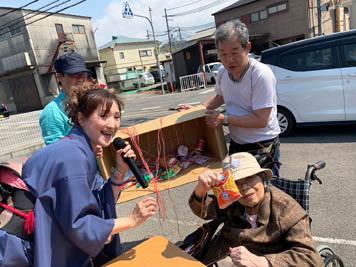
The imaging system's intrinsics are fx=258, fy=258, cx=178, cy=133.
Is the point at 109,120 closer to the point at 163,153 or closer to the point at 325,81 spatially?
the point at 163,153

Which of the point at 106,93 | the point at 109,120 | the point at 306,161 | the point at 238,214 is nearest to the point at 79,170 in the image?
the point at 109,120

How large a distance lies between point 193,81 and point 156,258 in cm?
1960

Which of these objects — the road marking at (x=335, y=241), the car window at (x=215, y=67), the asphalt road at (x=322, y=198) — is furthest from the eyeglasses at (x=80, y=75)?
the car window at (x=215, y=67)

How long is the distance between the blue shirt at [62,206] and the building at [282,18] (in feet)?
79.7

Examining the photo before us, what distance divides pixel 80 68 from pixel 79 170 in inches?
57.5

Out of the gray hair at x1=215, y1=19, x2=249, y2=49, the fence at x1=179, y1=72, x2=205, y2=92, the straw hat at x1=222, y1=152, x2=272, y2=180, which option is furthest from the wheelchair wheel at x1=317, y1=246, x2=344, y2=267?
the fence at x1=179, y1=72, x2=205, y2=92

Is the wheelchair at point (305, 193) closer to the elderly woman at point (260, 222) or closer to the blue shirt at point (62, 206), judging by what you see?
the elderly woman at point (260, 222)

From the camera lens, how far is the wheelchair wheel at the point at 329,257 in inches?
64.5

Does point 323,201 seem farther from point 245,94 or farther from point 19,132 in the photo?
point 19,132

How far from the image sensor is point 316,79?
4.96 meters

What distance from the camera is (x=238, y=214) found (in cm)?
175

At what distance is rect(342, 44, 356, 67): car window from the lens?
4.70 meters

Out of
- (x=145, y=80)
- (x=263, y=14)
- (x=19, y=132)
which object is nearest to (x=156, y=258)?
(x=19, y=132)

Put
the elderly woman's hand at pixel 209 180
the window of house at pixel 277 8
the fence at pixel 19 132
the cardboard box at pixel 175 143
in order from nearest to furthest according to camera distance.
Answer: the elderly woman's hand at pixel 209 180 < the cardboard box at pixel 175 143 < the fence at pixel 19 132 < the window of house at pixel 277 8
